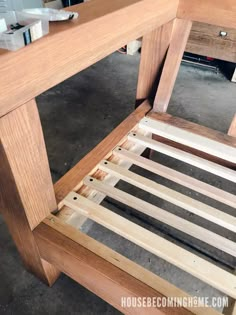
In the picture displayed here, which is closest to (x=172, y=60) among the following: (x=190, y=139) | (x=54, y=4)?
(x=190, y=139)

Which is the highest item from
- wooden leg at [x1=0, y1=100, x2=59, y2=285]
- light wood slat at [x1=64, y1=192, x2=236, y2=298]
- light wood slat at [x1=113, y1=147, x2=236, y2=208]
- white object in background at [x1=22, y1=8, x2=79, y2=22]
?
white object in background at [x1=22, y1=8, x2=79, y2=22]

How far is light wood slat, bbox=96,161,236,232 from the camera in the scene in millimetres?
730

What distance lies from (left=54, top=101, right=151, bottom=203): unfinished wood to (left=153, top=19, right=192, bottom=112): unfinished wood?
0.09 m

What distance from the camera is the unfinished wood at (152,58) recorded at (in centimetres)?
98

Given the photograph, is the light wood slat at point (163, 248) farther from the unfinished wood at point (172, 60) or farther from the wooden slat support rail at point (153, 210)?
the unfinished wood at point (172, 60)

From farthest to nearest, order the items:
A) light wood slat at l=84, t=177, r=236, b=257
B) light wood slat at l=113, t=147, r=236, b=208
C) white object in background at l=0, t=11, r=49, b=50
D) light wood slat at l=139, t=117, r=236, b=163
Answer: light wood slat at l=139, t=117, r=236, b=163, light wood slat at l=113, t=147, r=236, b=208, light wood slat at l=84, t=177, r=236, b=257, white object in background at l=0, t=11, r=49, b=50

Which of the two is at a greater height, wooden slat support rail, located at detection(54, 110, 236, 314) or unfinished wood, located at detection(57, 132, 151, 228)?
wooden slat support rail, located at detection(54, 110, 236, 314)

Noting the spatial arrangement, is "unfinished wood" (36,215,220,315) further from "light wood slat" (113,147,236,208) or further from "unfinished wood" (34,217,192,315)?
"light wood slat" (113,147,236,208)

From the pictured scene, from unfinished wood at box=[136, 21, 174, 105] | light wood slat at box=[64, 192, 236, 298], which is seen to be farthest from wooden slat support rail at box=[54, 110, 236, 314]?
unfinished wood at box=[136, 21, 174, 105]

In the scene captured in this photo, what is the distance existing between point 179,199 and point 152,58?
0.56 metres

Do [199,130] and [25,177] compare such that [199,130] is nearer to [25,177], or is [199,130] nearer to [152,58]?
[152,58]

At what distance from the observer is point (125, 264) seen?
598 millimetres

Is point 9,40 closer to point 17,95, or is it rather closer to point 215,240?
point 17,95

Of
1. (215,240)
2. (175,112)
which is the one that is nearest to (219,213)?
(215,240)
